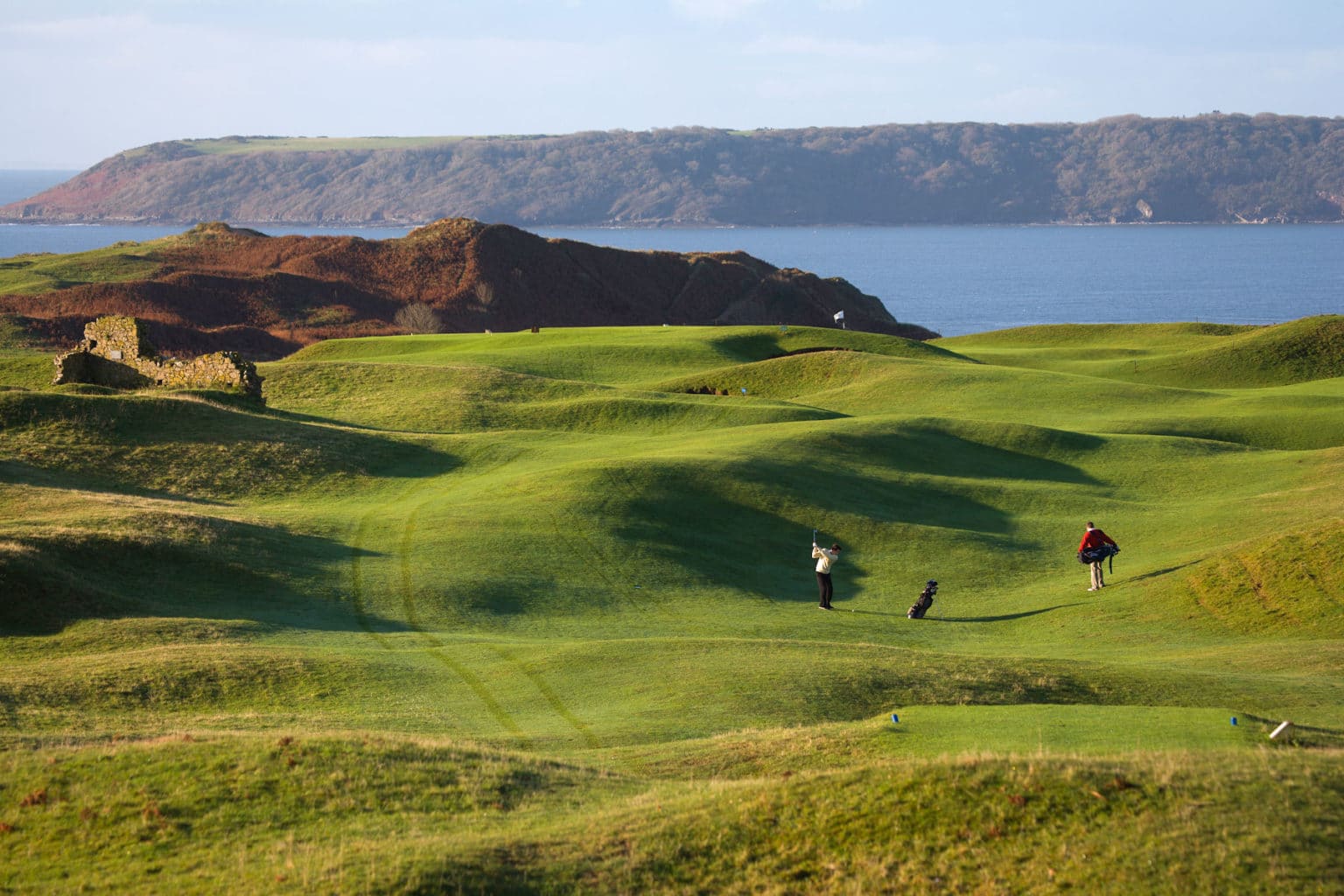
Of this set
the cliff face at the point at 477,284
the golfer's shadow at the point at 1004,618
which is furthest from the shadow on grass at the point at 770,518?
the cliff face at the point at 477,284

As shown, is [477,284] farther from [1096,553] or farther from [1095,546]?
[1096,553]

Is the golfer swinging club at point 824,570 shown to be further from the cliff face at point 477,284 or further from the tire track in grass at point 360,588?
the cliff face at point 477,284

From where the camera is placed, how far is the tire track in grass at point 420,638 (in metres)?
18.5

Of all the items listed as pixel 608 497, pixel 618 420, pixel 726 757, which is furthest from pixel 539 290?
pixel 726 757

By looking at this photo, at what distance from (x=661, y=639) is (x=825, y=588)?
20.2 feet

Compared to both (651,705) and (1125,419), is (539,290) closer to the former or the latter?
(1125,419)

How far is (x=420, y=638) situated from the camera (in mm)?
23312

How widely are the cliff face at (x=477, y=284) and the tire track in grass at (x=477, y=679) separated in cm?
7691

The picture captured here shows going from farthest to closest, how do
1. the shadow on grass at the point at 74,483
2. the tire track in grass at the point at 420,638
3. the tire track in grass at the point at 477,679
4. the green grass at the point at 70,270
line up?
the green grass at the point at 70,270 < the shadow on grass at the point at 74,483 < the tire track in grass at the point at 420,638 < the tire track in grass at the point at 477,679

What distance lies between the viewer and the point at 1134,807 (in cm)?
1112

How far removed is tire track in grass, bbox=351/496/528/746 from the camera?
18.5 m

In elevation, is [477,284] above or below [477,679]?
above

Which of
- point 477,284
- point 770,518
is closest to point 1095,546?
point 770,518

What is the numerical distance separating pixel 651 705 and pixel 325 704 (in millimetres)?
4883
